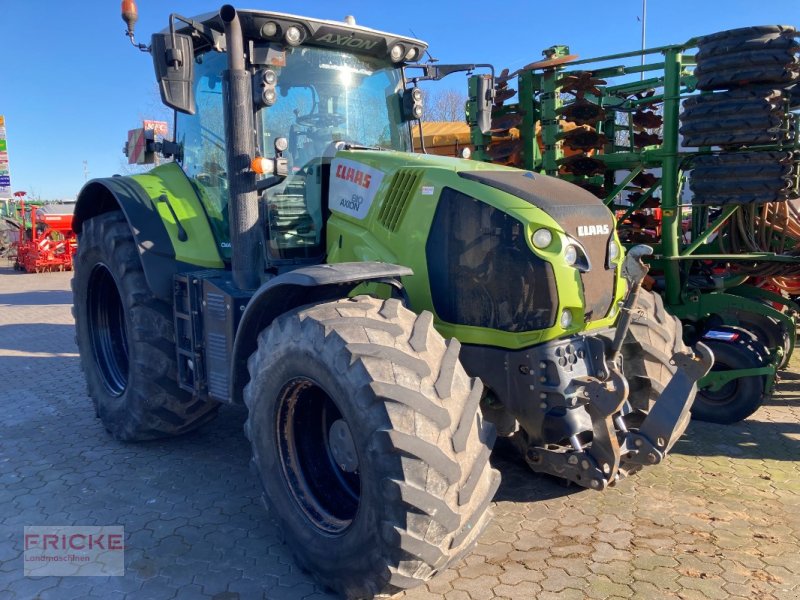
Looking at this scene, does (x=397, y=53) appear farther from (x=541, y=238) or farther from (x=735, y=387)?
(x=735, y=387)

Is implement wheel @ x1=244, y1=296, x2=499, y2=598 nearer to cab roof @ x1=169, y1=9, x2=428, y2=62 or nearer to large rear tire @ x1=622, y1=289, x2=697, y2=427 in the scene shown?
large rear tire @ x1=622, y1=289, x2=697, y2=427

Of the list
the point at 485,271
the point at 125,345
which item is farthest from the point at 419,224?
the point at 125,345

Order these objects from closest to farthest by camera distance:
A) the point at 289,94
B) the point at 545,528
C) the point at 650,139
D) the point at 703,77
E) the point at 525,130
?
1. the point at 545,528
2. the point at 289,94
3. the point at 703,77
4. the point at 525,130
5. the point at 650,139

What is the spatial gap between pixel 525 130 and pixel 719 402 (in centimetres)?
331

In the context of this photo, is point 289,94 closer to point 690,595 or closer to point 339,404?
point 339,404

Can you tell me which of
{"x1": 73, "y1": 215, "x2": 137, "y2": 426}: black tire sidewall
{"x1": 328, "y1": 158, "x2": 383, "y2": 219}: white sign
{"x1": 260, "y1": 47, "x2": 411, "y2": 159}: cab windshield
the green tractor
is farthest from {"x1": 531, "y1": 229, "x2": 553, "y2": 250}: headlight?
{"x1": 73, "y1": 215, "x2": 137, "y2": 426}: black tire sidewall

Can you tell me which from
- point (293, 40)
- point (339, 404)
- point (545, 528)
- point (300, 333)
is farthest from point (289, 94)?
point (545, 528)

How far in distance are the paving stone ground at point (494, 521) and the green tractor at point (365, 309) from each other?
0.38 m

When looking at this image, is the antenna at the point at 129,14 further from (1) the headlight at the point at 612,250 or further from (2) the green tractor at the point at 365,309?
(1) the headlight at the point at 612,250

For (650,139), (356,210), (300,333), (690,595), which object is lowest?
(690,595)

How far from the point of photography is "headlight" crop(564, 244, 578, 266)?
3.18 meters

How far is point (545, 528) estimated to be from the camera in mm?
3668

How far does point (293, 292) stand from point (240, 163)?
0.97 metres

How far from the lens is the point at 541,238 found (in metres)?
3.14
